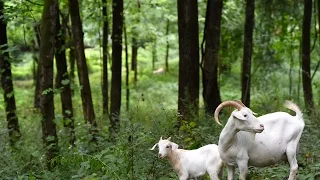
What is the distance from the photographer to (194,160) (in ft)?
21.6

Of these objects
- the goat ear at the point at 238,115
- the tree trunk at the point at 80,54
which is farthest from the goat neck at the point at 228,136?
the tree trunk at the point at 80,54

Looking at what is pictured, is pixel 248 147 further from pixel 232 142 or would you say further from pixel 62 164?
pixel 62 164

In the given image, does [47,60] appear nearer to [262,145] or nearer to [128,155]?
[128,155]

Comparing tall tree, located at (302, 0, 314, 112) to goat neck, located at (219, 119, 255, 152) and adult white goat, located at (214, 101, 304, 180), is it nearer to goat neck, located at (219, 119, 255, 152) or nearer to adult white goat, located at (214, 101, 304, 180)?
adult white goat, located at (214, 101, 304, 180)

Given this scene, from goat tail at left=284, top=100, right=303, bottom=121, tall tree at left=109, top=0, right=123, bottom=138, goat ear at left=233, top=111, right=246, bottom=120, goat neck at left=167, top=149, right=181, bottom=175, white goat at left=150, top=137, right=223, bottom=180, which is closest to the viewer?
goat ear at left=233, top=111, right=246, bottom=120

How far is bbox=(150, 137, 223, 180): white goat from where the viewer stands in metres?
6.43

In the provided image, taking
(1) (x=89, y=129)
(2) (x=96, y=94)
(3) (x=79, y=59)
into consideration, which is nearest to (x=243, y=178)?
(1) (x=89, y=129)

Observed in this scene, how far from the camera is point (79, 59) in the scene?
13.1 m

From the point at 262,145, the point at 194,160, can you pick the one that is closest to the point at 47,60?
the point at 194,160

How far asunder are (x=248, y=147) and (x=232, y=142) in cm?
22

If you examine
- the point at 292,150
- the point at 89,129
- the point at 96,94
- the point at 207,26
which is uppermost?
the point at 207,26

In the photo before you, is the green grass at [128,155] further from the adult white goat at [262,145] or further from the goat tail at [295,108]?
the goat tail at [295,108]

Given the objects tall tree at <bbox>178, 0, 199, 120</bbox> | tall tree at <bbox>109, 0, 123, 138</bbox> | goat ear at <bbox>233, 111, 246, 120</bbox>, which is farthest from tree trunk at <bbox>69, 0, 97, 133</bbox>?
goat ear at <bbox>233, 111, 246, 120</bbox>

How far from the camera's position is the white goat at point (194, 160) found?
6.43 meters
